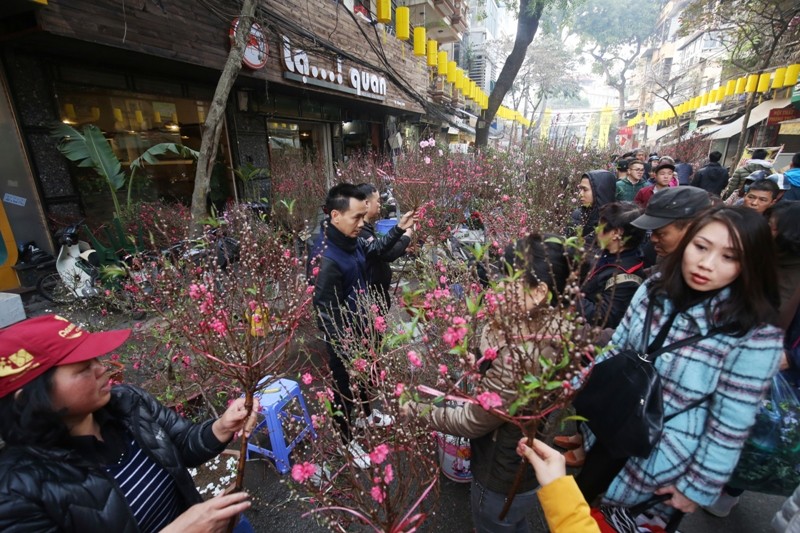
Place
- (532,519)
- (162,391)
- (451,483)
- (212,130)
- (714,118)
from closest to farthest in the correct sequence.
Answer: (532,519)
(451,483)
(162,391)
(212,130)
(714,118)

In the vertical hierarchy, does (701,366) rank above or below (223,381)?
above

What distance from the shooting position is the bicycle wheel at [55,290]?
15.6 ft

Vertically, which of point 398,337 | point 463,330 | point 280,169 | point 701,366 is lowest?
point 701,366

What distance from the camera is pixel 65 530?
1.06m

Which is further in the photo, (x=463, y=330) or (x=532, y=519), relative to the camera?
(x=532, y=519)

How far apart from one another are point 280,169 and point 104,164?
10.7 ft

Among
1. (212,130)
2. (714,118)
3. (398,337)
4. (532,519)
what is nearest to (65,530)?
(398,337)

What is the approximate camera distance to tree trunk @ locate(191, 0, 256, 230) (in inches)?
163

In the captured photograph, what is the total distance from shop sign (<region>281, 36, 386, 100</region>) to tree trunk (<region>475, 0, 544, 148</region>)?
3.45 m

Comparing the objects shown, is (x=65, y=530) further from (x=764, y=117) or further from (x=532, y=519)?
(x=764, y=117)

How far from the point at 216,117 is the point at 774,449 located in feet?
17.2

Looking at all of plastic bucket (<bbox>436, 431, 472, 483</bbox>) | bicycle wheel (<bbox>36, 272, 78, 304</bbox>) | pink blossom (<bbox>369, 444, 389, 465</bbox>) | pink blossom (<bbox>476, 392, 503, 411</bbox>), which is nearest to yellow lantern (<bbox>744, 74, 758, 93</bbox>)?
plastic bucket (<bbox>436, 431, 472, 483</bbox>)

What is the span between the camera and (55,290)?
16.1ft

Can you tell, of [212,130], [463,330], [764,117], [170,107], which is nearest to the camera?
[463,330]
